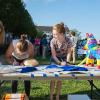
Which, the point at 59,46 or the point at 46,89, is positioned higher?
the point at 59,46

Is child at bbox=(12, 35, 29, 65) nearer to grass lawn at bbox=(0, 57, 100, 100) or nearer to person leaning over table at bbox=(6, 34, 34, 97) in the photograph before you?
person leaning over table at bbox=(6, 34, 34, 97)

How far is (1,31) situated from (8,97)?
1717 millimetres

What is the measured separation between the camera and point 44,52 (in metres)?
22.4

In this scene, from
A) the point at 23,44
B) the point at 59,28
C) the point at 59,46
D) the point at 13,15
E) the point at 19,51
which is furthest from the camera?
the point at 13,15

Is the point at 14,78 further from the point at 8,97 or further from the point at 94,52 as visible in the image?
the point at 94,52

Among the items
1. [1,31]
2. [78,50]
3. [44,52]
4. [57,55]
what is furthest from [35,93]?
[44,52]

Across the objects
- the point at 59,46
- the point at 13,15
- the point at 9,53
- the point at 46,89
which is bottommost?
the point at 46,89

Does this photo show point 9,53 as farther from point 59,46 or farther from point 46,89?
point 46,89

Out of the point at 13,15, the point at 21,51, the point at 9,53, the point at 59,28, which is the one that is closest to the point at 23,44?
the point at 21,51

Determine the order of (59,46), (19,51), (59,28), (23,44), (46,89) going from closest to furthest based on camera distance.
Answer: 1. (23,44)
2. (19,51)
3. (59,28)
4. (59,46)
5. (46,89)

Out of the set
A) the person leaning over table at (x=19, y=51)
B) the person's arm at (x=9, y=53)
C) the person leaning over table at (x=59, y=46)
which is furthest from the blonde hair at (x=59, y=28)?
the person's arm at (x=9, y=53)

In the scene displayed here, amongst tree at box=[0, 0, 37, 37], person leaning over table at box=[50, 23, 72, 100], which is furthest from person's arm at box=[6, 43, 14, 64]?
tree at box=[0, 0, 37, 37]

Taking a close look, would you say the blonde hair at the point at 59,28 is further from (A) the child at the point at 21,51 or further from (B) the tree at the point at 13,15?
(B) the tree at the point at 13,15

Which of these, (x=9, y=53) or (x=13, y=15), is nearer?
(x=9, y=53)
